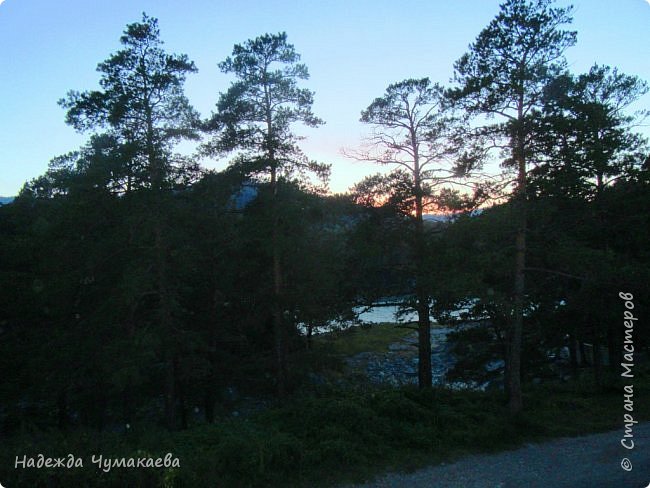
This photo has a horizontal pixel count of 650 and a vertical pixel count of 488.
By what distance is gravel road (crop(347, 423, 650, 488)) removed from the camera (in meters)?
7.95

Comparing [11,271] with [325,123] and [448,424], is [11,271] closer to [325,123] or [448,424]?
[325,123]

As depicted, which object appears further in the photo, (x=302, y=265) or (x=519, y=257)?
(x=302, y=265)

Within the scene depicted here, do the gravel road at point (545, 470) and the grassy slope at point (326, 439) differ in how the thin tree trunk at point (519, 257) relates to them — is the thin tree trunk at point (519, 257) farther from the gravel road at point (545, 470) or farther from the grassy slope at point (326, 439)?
the gravel road at point (545, 470)

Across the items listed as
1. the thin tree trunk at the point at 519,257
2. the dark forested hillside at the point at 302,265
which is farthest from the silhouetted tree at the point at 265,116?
the thin tree trunk at the point at 519,257

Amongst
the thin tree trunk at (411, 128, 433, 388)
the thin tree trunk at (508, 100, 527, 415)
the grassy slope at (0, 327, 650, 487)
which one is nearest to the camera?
the grassy slope at (0, 327, 650, 487)

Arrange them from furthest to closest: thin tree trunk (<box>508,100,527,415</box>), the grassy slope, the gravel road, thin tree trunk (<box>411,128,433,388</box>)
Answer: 1. thin tree trunk (<box>411,128,433,388</box>)
2. thin tree trunk (<box>508,100,527,415</box>)
3. the gravel road
4. the grassy slope

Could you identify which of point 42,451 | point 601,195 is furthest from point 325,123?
point 42,451

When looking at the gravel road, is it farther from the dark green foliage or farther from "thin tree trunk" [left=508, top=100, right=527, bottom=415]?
"thin tree trunk" [left=508, top=100, right=527, bottom=415]

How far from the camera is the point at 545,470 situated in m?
8.55

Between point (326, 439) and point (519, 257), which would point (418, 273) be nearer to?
point (519, 257)

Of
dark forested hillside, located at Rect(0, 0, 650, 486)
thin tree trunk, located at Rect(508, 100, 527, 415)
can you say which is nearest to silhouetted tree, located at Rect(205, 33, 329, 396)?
dark forested hillside, located at Rect(0, 0, 650, 486)

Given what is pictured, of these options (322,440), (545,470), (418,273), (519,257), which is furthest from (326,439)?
(418,273)

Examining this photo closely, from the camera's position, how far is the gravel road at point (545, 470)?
26.1 ft

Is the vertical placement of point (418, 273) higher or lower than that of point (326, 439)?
higher
